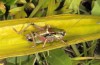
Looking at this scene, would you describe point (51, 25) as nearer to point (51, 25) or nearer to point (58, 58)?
point (51, 25)

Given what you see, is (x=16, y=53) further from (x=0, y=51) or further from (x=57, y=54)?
(x=57, y=54)

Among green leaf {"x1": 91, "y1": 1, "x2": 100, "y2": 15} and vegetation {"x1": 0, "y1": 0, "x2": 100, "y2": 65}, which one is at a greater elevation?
green leaf {"x1": 91, "y1": 1, "x2": 100, "y2": 15}

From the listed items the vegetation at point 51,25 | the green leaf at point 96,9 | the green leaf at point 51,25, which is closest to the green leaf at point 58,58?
the vegetation at point 51,25

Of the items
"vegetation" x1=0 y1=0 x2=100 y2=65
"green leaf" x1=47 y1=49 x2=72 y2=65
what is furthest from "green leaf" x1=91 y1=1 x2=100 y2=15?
"green leaf" x1=47 y1=49 x2=72 y2=65

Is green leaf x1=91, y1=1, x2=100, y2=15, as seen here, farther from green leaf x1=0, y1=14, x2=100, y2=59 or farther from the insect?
the insect

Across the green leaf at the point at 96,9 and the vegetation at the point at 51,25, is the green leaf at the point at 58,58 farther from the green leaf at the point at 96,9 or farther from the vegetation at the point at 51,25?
the green leaf at the point at 96,9

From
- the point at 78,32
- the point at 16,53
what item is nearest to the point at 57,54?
the point at 78,32

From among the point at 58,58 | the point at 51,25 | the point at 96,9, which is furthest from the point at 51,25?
the point at 96,9
